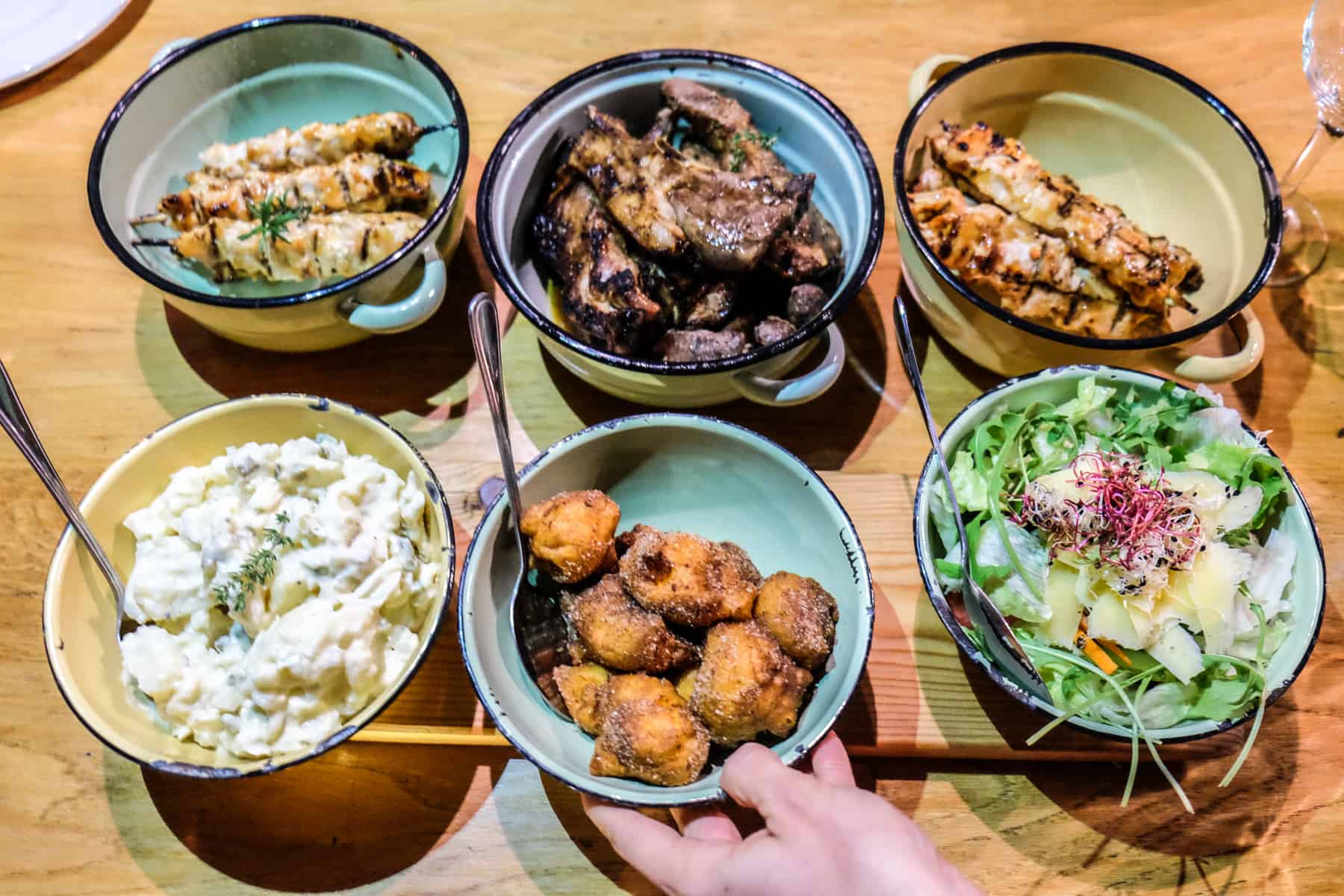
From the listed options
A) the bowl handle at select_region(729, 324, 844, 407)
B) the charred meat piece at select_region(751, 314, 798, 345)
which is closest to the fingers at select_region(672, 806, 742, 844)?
the bowl handle at select_region(729, 324, 844, 407)

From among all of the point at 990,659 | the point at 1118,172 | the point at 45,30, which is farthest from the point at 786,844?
the point at 45,30

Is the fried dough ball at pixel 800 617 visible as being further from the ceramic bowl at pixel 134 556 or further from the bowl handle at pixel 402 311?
the bowl handle at pixel 402 311

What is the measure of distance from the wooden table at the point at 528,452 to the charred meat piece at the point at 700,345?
19 centimetres

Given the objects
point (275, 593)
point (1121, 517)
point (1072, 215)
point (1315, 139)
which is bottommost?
point (275, 593)

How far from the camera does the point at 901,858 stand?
984 millimetres

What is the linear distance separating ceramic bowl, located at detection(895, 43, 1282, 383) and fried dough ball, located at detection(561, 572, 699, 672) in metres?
0.80

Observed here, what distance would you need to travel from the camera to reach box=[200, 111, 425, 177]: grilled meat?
1846mm

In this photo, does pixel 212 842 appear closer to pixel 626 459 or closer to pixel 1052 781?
pixel 626 459

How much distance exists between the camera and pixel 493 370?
54.4 inches

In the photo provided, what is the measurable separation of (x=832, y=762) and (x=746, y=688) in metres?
0.18

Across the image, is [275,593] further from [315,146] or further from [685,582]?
[315,146]

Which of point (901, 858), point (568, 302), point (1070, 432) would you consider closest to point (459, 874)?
point (901, 858)

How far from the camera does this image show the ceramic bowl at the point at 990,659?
1282 mm

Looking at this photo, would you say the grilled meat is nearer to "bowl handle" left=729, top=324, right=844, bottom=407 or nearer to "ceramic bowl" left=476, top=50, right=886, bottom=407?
"ceramic bowl" left=476, top=50, right=886, bottom=407
